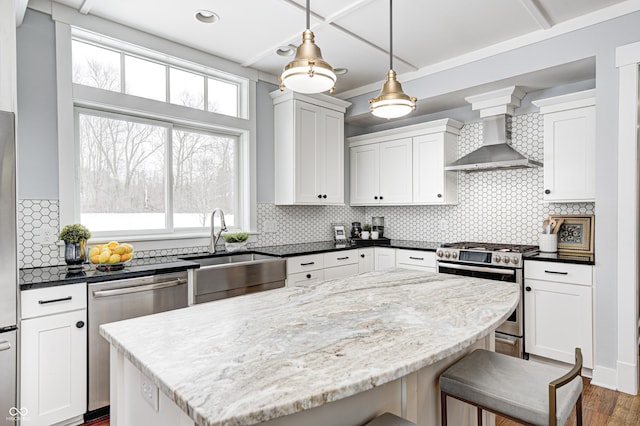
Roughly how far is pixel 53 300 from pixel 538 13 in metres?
3.89

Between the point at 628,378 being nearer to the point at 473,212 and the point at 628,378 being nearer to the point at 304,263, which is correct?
the point at 473,212

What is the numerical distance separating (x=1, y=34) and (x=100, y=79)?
47.1 inches

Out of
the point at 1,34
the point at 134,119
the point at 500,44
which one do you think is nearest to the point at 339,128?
the point at 500,44

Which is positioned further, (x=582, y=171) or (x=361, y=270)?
(x=361, y=270)

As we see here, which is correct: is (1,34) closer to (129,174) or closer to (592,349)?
(129,174)

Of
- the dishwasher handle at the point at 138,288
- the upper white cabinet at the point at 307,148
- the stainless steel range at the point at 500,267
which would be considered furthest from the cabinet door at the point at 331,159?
the dishwasher handle at the point at 138,288

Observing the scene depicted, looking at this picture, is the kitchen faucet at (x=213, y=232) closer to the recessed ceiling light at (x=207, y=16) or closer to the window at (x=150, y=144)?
the window at (x=150, y=144)

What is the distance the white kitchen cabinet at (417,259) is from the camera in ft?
12.8

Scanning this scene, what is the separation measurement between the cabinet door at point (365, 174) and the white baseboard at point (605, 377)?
107 inches

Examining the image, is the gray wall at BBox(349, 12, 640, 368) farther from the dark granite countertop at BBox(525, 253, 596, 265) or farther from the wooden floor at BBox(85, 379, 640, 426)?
the wooden floor at BBox(85, 379, 640, 426)

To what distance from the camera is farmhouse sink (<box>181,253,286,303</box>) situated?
290 cm

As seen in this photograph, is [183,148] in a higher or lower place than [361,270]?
higher

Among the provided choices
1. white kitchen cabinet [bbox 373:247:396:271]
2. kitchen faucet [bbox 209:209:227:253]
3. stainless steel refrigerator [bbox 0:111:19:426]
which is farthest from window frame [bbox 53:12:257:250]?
white kitchen cabinet [bbox 373:247:396:271]

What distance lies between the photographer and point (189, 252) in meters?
3.49
